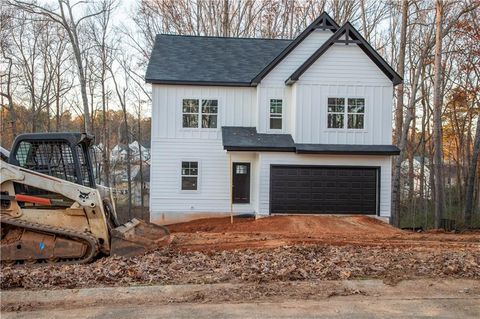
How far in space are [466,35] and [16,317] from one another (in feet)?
99.4

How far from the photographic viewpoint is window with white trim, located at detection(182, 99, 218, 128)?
20891 mm

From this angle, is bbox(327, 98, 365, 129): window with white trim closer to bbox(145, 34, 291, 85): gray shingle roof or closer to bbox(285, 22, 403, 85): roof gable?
bbox(285, 22, 403, 85): roof gable

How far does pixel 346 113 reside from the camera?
19484 mm

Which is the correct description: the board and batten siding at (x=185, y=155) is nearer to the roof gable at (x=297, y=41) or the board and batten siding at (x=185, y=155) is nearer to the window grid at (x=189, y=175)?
the window grid at (x=189, y=175)

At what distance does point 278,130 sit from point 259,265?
12.5 m

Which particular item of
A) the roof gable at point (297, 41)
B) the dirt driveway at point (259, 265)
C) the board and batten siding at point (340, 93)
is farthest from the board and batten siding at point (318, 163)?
the dirt driveway at point (259, 265)

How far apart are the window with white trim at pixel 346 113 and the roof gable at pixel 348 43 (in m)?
1.49

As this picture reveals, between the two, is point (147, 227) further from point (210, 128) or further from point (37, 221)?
point (210, 128)

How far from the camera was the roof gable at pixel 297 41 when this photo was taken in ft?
65.4

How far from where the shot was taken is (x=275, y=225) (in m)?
17.0

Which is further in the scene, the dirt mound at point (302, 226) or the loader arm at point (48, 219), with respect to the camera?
the dirt mound at point (302, 226)

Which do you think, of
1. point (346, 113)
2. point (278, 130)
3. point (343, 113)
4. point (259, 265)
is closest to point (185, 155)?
point (278, 130)

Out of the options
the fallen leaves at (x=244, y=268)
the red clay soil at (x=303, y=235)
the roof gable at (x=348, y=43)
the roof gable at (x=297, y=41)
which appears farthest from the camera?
the roof gable at (x=297, y=41)

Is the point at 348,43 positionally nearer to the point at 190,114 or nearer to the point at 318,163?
the point at 318,163
